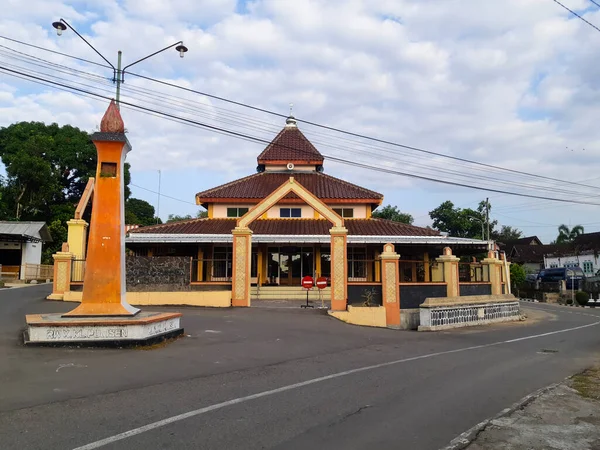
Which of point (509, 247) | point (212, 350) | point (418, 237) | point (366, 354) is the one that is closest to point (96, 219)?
point (212, 350)

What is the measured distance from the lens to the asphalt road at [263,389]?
4582 millimetres

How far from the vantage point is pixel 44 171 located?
130 feet

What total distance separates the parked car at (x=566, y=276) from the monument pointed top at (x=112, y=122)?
4217 centimetres

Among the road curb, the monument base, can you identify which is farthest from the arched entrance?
the road curb

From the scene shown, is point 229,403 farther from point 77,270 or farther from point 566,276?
point 566,276

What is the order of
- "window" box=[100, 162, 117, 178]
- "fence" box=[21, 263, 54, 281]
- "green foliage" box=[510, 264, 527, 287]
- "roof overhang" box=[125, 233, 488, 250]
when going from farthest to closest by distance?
1. "green foliage" box=[510, 264, 527, 287]
2. "fence" box=[21, 263, 54, 281]
3. "roof overhang" box=[125, 233, 488, 250]
4. "window" box=[100, 162, 117, 178]

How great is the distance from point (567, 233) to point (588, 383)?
6077 centimetres

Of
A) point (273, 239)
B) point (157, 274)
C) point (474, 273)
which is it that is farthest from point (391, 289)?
point (157, 274)

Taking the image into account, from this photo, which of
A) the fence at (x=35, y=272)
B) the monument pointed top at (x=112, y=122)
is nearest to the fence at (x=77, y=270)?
the monument pointed top at (x=112, y=122)

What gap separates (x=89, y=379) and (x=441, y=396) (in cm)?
498

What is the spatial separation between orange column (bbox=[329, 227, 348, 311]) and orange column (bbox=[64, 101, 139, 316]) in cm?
786

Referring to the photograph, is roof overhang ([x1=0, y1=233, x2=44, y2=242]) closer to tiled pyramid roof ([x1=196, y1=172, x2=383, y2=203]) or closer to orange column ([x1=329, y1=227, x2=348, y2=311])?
tiled pyramid roof ([x1=196, y1=172, x2=383, y2=203])

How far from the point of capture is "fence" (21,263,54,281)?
3117 centimetres

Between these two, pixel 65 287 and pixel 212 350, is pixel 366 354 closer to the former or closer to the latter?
pixel 212 350
